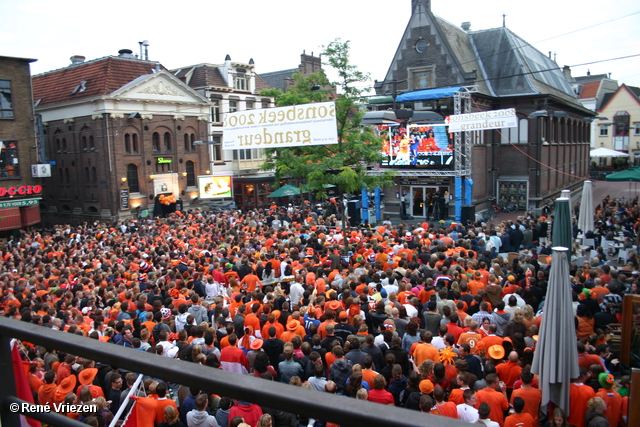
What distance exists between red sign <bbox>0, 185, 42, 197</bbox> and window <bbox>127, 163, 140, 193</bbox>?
6050 millimetres

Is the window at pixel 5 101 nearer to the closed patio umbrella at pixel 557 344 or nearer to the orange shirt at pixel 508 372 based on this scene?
the orange shirt at pixel 508 372

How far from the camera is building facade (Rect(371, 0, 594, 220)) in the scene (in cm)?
2866

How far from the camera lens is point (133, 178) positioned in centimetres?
3656

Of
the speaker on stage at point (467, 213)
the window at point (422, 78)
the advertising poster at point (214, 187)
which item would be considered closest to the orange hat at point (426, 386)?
the speaker on stage at point (467, 213)

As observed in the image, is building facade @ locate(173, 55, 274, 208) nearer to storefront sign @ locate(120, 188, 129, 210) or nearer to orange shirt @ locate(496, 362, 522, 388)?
storefront sign @ locate(120, 188, 129, 210)

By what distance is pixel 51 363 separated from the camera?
25.0 feet

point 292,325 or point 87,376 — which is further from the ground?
point 292,325

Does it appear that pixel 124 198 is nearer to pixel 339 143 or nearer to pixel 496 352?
pixel 339 143

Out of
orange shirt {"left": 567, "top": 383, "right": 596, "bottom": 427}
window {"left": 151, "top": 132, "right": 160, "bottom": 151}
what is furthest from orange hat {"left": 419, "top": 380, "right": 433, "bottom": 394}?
window {"left": 151, "top": 132, "right": 160, "bottom": 151}

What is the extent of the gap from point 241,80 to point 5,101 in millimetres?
19202

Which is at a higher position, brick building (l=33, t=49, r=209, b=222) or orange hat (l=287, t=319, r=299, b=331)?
brick building (l=33, t=49, r=209, b=222)

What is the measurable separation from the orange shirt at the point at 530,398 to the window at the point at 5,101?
3417 cm

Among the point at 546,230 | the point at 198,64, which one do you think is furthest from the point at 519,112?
the point at 198,64

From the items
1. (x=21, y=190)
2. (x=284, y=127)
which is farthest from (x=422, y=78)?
(x=21, y=190)
